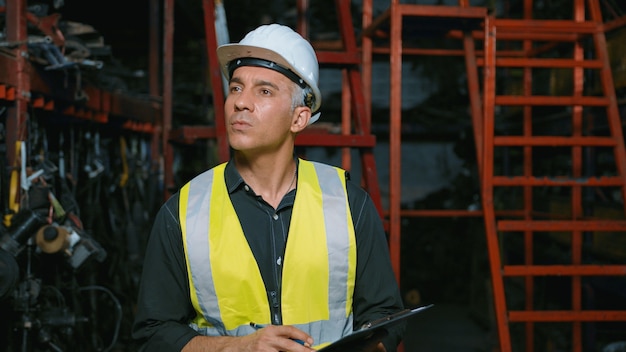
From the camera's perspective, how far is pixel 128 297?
6.42 m

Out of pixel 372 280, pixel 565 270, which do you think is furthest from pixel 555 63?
pixel 372 280

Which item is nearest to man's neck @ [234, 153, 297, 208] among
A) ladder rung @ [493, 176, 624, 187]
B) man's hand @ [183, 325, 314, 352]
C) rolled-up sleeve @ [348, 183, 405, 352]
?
rolled-up sleeve @ [348, 183, 405, 352]

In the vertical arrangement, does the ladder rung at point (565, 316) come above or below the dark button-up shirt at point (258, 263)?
below

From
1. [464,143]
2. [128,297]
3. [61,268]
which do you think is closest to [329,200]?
[61,268]

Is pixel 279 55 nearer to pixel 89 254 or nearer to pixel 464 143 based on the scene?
pixel 89 254

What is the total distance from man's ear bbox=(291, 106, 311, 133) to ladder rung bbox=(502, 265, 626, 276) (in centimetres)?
221

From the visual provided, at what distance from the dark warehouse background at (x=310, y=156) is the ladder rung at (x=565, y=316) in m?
0.94

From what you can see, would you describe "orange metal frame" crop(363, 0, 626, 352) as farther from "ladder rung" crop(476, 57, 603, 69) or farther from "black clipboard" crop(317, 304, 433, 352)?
"black clipboard" crop(317, 304, 433, 352)

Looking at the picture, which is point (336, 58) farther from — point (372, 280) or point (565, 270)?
point (372, 280)

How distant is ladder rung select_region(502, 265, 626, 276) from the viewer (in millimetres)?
4093

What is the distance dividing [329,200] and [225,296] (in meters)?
0.49

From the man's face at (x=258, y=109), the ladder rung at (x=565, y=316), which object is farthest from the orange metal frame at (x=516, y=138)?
the man's face at (x=258, y=109)

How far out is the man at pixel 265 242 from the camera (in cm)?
212

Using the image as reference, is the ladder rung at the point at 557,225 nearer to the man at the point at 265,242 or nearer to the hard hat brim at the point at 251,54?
the man at the point at 265,242
